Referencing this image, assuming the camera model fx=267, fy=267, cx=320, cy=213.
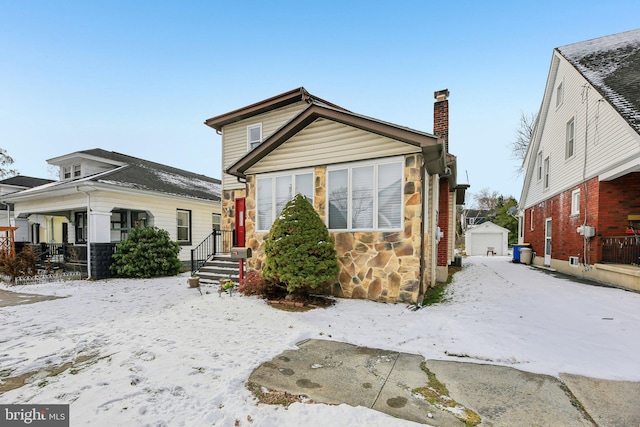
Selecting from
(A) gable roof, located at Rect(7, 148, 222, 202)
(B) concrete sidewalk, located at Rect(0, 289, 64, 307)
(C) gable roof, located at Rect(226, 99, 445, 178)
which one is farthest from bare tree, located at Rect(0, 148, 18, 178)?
(C) gable roof, located at Rect(226, 99, 445, 178)

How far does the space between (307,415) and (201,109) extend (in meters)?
23.6

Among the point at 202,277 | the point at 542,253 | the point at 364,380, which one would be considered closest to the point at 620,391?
the point at 364,380

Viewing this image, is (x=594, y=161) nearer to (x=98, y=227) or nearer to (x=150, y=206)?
(x=150, y=206)

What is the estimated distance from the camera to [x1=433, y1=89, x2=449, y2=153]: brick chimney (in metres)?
8.91

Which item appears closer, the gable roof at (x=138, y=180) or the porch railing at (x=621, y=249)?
the porch railing at (x=621, y=249)

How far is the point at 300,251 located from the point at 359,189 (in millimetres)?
2031

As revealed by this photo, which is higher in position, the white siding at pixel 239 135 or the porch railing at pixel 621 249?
the white siding at pixel 239 135

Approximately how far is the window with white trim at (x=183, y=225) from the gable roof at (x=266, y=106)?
4.69 meters

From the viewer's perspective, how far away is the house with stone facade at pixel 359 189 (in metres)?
5.80

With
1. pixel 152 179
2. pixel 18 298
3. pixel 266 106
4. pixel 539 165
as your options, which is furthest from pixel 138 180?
pixel 539 165

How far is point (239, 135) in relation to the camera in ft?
37.6

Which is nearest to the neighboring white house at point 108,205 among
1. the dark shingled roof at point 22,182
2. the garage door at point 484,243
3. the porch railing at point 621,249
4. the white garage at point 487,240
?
the dark shingled roof at point 22,182

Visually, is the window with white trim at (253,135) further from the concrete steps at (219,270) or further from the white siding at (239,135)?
the concrete steps at (219,270)

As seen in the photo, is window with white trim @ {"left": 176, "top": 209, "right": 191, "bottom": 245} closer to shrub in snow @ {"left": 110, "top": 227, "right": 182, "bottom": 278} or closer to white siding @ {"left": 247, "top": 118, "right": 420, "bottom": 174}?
shrub in snow @ {"left": 110, "top": 227, "right": 182, "bottom": 278}
